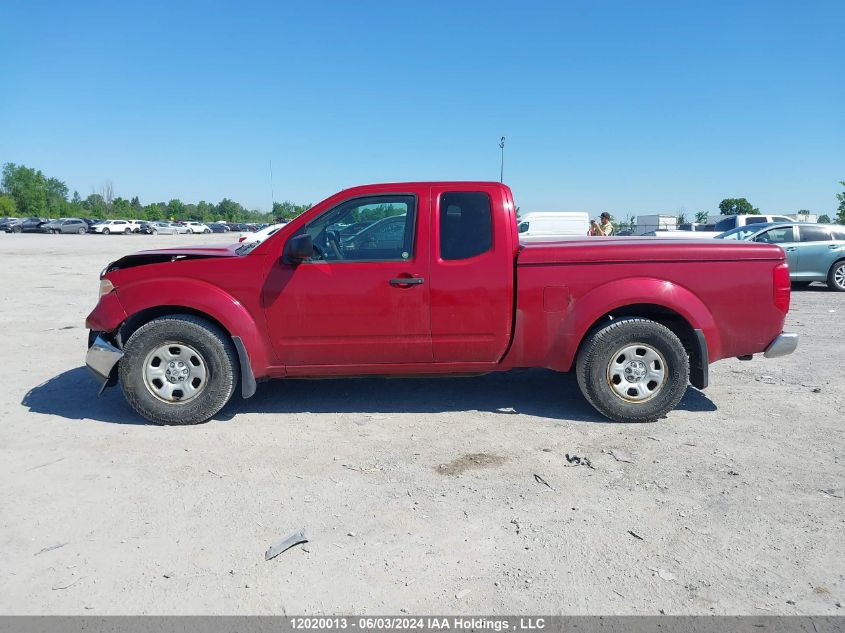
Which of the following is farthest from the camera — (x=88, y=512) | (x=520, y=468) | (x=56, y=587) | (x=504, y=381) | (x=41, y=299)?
(x=41, y=299)

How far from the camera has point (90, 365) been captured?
4723 millimetres

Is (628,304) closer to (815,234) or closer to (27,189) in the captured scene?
(815,234)

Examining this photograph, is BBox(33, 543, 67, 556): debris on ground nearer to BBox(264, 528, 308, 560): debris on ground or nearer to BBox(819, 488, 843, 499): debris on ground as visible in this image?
BBox(264, 528, 308, 560): debris on ground

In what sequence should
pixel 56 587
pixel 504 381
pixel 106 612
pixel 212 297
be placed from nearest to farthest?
pixel 106 612, pixel 56 587, pixel 212 297, pixel 504 381

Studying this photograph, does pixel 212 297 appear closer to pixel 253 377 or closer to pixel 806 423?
pixel 253 377

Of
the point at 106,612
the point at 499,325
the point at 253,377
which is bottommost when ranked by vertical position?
the point at 106,612

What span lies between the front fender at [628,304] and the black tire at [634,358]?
13 cm

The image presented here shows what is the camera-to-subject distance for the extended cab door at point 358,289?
15.3 feet

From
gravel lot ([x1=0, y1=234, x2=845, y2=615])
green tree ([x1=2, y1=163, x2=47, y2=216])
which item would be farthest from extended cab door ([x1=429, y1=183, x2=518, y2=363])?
green tree ([x1=2, y1=163, x2=47, y2=216])

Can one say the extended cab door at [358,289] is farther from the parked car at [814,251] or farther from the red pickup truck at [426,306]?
the parked car at [814,251]

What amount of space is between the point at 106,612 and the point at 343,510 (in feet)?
4.08

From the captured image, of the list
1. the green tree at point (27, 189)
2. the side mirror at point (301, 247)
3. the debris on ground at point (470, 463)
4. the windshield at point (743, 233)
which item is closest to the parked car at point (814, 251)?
the windshield at point (743, 233)

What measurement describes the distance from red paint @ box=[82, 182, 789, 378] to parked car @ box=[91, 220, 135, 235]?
62083 millimetres

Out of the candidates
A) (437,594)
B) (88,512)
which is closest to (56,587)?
(88,512)
